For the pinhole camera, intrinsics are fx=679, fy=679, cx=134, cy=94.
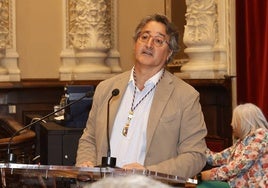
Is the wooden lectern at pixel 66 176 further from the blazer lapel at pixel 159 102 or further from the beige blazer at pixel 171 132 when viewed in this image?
the blazer lapel at pixel 159 102

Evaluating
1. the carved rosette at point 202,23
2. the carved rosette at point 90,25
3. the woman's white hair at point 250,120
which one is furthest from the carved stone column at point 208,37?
the woman's white hair at point 250,120

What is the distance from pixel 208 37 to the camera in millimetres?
7328

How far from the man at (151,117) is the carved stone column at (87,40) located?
5583 mm

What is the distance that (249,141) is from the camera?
4961mm

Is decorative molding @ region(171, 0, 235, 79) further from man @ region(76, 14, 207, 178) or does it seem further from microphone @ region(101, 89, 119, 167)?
microphone @ region(101, 89, 119, 167)

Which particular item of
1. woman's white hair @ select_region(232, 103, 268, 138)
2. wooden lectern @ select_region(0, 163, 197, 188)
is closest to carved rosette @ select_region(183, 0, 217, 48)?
woman's white hair @ select_region(232, 103, 268, 138)

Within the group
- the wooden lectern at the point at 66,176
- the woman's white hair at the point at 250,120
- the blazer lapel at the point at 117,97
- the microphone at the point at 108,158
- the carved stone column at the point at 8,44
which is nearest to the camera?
the wooden lectern at the point at 66,176

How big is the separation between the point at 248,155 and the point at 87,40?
4.40 meters

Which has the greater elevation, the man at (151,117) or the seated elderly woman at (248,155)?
the man at (151,117)

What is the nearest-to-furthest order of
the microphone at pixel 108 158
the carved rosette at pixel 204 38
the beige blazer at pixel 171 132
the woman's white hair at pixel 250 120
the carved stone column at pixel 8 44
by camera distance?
the microphone at pixel 108 158 → the beige blazer at pixel 171 132 → the woman's white hair at pixel 250 120 → the carved rosette at pixel 204 38 → the carved stone column at pixel 8 44

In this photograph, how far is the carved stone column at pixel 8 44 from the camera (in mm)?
9016

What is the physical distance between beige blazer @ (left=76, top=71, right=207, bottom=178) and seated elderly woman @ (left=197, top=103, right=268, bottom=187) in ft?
5.78

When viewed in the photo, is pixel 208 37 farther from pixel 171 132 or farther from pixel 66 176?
pixel 66 176

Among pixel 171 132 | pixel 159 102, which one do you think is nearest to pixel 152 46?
pixel 159 102
